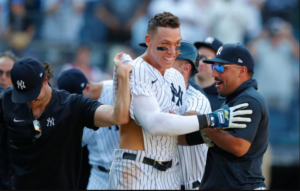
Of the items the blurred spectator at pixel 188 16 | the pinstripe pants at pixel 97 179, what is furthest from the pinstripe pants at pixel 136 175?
the blurred spectator at pixel 188 16

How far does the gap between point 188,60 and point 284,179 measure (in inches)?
226

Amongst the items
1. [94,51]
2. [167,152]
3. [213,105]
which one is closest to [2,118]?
[167,152]

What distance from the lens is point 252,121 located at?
13.9ft

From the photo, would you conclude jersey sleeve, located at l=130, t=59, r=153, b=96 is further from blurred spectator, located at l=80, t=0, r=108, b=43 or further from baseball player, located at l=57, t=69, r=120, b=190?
blurred spectator, located at l=80, t=0, r=108, b=43

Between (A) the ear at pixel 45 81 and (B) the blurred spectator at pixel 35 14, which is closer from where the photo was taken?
(A) the ear at pixel 45 81

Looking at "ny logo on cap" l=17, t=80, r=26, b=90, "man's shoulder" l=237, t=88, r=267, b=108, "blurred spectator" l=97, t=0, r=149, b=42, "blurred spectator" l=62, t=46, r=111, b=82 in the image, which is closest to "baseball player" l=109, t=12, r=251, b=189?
"man's shoulder" l=237, t=88, r=267, b=108

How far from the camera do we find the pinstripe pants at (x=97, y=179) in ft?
21.0

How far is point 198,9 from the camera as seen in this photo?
10.9 metres

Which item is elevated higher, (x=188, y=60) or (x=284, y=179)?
(x=188, y=60)

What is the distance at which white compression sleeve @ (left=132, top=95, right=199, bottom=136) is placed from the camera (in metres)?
4.12

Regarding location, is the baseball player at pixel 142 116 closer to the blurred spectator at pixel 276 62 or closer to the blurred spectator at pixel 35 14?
the blurred spectator at pixel 276 62

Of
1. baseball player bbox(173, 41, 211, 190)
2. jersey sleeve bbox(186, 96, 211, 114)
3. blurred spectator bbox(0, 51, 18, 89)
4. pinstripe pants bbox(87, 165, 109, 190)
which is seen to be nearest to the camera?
jersey sleeve bbox(186, 96, 211, 114)

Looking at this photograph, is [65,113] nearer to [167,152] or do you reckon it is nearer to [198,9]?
[167,152]

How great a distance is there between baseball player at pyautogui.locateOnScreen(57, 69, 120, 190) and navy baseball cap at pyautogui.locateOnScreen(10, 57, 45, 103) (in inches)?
67.2
